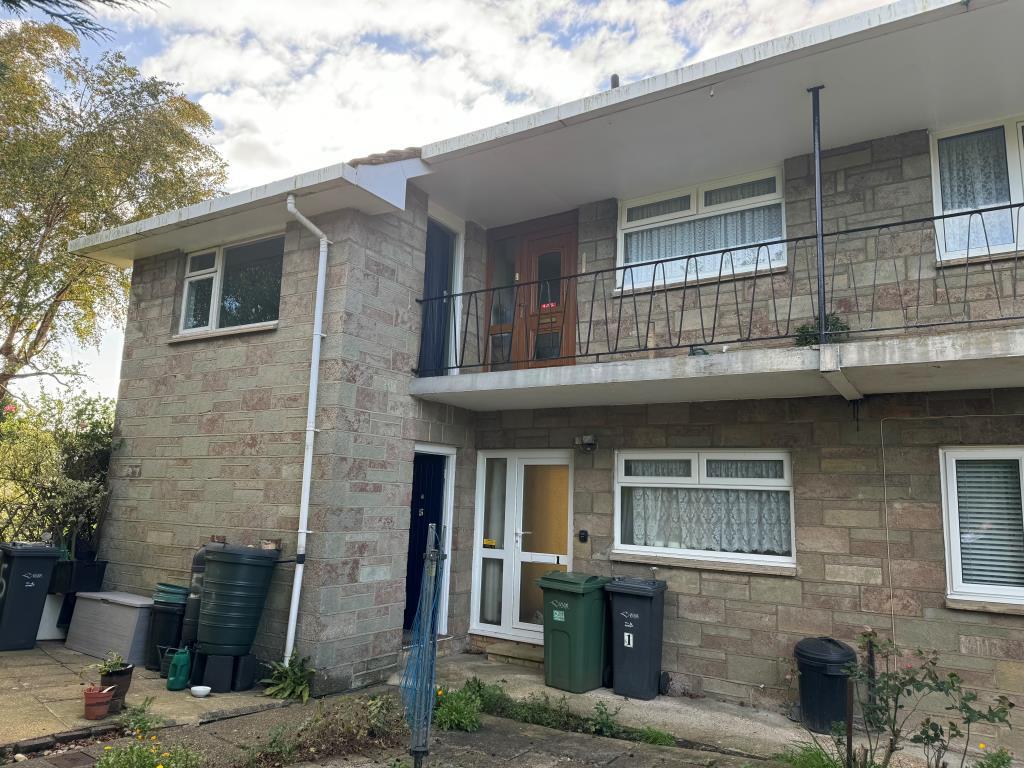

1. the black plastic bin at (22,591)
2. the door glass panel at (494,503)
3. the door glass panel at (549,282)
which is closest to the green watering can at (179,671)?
the black plastic bin at (22,591)

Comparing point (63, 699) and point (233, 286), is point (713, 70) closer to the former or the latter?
point (233, 286)

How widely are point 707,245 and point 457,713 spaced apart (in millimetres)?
4969

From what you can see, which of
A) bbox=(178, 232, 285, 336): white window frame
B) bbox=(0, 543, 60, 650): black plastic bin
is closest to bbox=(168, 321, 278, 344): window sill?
bbox=(178, 232, 285, 336): white window frame

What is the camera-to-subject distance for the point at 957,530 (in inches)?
211

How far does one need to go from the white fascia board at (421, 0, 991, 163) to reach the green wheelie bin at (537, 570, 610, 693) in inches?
164

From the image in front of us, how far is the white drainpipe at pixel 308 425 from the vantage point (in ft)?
19.3

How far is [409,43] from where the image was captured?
758cm

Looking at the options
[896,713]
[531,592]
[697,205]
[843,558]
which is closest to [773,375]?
[843,558]

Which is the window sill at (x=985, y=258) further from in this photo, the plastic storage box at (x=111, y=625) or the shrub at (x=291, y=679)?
the plastic storage box at (x=111, y=625)

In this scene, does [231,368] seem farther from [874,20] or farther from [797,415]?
[874,20]

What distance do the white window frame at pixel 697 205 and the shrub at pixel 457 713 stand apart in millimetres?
4287

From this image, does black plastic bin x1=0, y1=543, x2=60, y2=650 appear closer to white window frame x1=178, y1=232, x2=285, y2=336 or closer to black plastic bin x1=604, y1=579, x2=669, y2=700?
white window frame x1=178, y1=232, x2=285, y2=336

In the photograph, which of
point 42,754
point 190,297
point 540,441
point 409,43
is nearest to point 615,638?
point 540,441

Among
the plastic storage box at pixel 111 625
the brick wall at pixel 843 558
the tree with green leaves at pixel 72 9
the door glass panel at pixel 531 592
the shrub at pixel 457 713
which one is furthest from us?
the door glass panel at pixel 531 592
